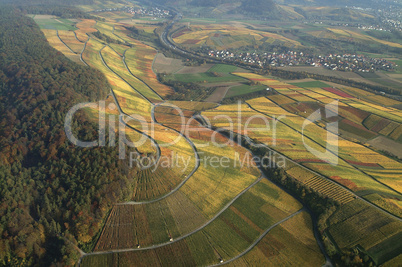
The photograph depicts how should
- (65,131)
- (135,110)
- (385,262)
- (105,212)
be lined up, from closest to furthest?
(385,262) < (105,212) < (65,131) < (135,110)

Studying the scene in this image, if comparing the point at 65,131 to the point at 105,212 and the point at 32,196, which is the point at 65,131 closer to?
the point at 32,196

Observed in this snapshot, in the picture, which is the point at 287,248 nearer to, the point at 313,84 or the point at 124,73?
the point at 313,84

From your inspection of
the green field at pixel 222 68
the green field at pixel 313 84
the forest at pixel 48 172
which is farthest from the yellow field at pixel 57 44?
the green field at pixel 313 84

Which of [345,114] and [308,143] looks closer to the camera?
[308,143]

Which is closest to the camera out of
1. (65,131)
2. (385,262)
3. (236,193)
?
(385,262)

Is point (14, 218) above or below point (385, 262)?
above

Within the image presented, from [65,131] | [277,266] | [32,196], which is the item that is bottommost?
[277,266]

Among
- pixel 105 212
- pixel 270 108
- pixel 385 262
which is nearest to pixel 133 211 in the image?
pixel 105 212

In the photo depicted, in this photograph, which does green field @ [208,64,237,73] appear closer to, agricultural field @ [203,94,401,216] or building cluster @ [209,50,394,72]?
building cluster @ [209,50,394,72]
